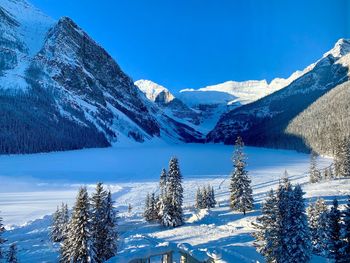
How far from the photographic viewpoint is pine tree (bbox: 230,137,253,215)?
49.6 m

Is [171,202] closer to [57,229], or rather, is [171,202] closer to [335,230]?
[57,229]

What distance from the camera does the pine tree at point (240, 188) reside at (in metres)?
49.6

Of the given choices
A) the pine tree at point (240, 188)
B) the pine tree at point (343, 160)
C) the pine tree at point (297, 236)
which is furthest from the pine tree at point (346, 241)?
the pine tree at point (343, 160)

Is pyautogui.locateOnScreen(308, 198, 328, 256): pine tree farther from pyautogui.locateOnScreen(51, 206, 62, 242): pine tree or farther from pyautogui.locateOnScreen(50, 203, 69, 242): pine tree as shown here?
pyautogui.locateOnScreen(51, 206, 62, 242): pine tree

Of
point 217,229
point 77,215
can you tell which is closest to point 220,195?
point 217,229

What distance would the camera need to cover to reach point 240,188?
2018 inches

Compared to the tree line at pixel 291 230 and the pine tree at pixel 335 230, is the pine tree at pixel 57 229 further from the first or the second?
the pine tree at pixel 335 230

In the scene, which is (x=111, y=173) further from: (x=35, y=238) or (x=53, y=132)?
(x=53, y=132)

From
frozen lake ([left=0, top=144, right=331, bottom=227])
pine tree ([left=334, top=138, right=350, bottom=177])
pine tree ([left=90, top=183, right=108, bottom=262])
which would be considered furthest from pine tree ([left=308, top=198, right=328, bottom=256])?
frozen lake ([left=0, top=144, right=331, bottom=227])

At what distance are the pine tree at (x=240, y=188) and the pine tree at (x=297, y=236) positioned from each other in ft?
72.7

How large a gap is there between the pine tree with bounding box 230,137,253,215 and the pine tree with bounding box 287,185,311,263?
2216 cm

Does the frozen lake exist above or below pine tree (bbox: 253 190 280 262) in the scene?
above

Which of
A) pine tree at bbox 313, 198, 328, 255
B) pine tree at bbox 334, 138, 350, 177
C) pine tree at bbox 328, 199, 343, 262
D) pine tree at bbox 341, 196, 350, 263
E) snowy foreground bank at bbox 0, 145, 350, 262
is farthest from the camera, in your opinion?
pine tree at bbox 334, 138, 350, 177

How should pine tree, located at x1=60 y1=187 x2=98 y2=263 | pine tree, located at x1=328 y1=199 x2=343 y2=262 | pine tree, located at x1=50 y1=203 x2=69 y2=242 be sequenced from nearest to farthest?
pine tree, located at x1=328 y1=199 x2=343 y2=262 → pine tree, located at x1=60 y1=187 x2=98 y2=263 → pine tree, located at x1=50 y1=203 x2=69 y2=242
